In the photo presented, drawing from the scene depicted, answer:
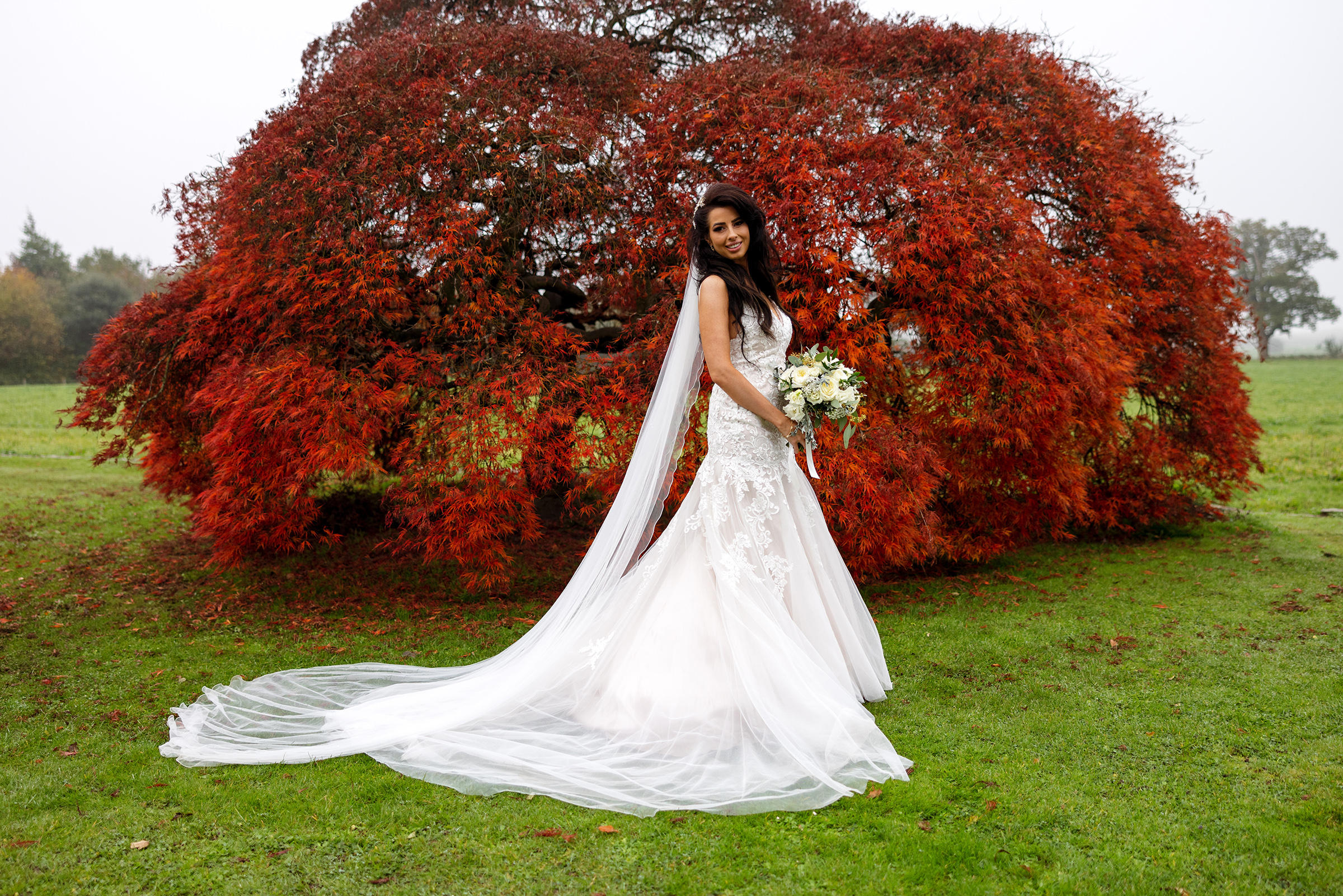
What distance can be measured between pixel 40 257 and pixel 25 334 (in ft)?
55.1

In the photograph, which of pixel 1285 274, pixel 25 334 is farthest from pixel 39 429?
pixel 1285 274

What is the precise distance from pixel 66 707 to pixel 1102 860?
4.80 metres

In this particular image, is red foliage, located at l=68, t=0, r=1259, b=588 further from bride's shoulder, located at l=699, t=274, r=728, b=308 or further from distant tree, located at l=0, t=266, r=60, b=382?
distant tree, located at l=0, t=266, r=60, b=382

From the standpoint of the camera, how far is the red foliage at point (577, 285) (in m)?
5.77

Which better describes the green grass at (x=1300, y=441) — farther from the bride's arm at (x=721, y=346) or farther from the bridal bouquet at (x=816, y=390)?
the bride's arm at (x=721, y=346)

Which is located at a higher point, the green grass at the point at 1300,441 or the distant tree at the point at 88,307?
the distant tree at the point at 88,307

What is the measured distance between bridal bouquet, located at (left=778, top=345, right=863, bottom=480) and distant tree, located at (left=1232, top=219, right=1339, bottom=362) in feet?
204

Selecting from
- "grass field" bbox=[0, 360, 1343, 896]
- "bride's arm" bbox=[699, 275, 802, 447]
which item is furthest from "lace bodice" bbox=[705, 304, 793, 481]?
"grass field" bbox=[0, 360, 1343, 896]

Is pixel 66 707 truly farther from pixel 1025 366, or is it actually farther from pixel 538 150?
pixel 1025 366

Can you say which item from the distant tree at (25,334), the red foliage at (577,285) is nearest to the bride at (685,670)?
the red foliage at (577,285)

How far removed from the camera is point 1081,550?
830 centimetres

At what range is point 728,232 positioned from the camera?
4.13 metres

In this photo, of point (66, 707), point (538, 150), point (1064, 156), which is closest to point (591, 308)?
point (538, 150)

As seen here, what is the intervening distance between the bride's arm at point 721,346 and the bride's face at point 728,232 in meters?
0.16
